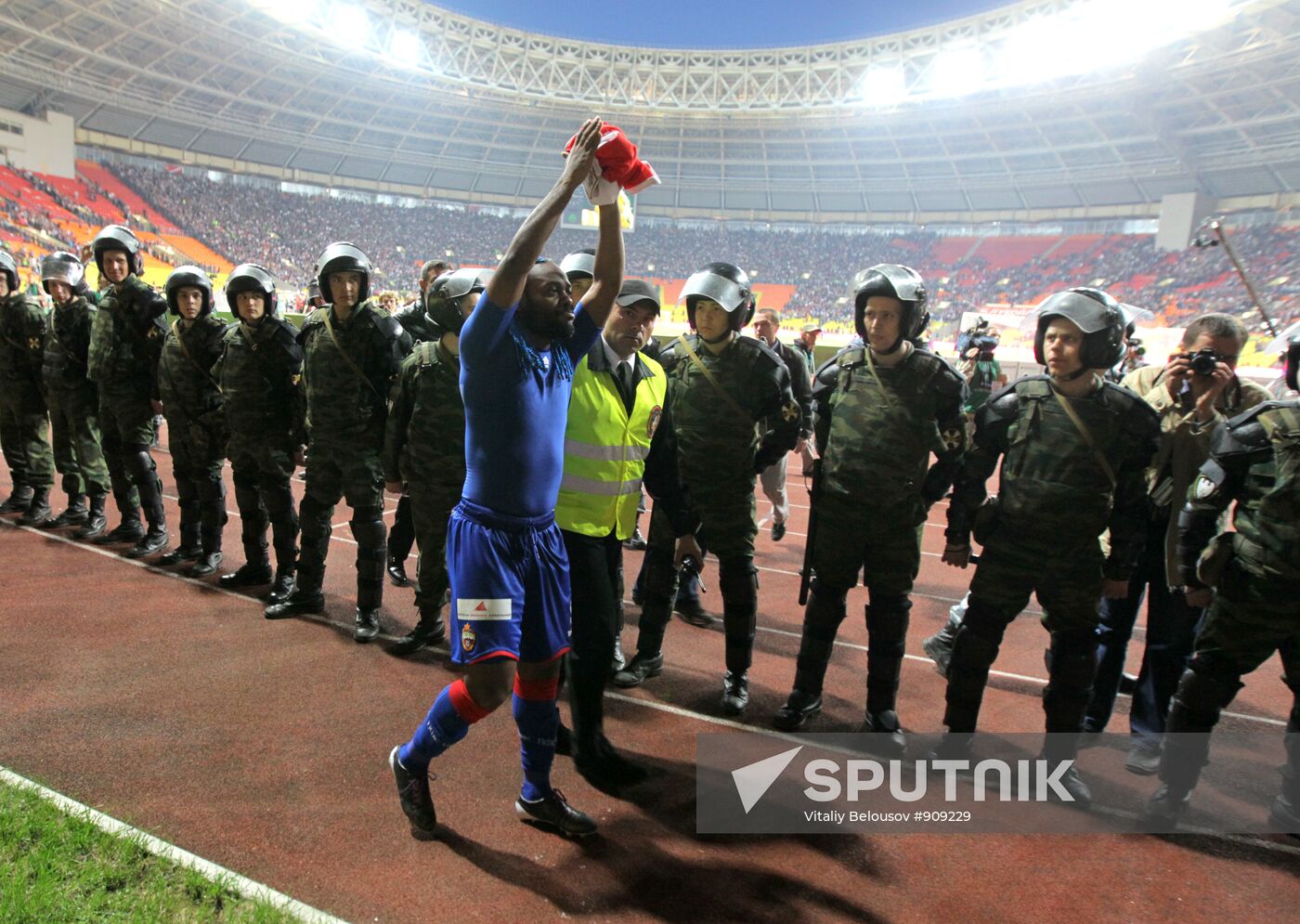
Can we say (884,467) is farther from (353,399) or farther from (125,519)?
(125,519)

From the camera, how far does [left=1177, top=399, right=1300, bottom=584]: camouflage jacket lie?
9.77 ft

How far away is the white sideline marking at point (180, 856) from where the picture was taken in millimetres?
2459

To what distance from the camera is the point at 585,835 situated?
9.89 ft

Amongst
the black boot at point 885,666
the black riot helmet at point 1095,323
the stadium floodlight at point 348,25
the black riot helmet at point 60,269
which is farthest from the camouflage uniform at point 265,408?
the stadium floodlight at point 348,25

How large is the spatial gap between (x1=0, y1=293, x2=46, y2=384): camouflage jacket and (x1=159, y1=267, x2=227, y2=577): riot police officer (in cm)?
204

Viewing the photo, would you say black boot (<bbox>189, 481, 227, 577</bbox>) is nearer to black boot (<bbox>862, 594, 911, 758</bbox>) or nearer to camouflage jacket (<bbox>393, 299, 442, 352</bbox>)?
camouflage jacket (<bbox>393, 299, 442, 352</bbox>)

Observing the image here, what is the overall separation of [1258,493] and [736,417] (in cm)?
238

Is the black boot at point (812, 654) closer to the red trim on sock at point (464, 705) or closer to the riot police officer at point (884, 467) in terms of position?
the riot police officer at point (884, 467)

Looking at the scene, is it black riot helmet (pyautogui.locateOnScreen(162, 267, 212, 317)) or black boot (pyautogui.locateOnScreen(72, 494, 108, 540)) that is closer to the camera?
black riot helmet (pyautogui.locateOnScreen(162, 267, 212, 317))

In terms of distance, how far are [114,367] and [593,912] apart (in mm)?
5923

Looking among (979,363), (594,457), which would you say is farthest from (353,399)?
(979,363)

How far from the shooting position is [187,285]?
5.61 metres

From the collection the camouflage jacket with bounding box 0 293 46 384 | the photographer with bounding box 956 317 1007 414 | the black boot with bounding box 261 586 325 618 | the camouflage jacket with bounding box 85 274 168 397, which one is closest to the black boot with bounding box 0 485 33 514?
the camouflage jacket with bounding box 0 293 46 384

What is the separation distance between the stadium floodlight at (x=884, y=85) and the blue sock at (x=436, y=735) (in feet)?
139
